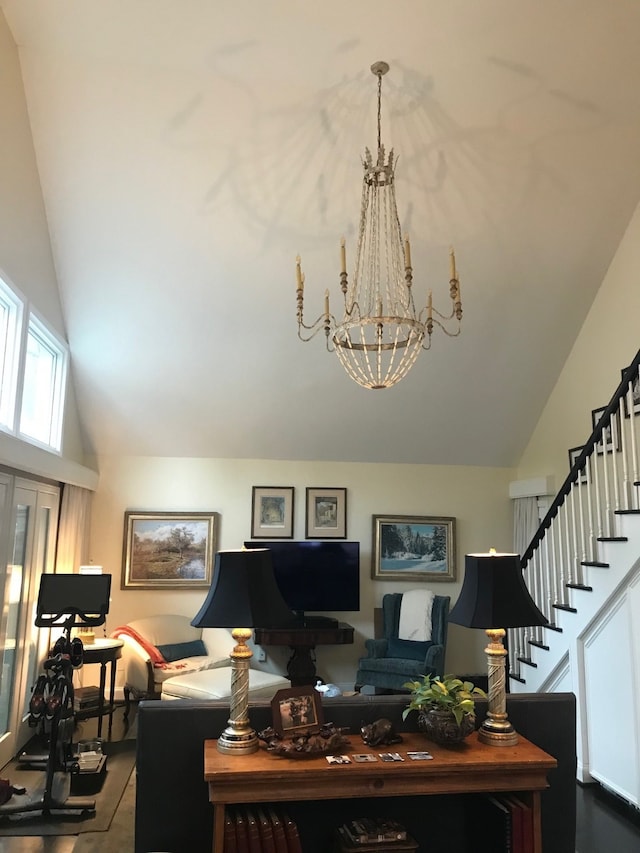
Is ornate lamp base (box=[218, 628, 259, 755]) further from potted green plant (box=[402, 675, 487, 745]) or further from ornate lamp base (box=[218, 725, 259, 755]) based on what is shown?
potted green plant (box=[402, 675, 487, 745])

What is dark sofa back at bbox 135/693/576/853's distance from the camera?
263 cm

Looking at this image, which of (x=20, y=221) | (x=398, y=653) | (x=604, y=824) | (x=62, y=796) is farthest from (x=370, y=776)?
(x=398, y=653)

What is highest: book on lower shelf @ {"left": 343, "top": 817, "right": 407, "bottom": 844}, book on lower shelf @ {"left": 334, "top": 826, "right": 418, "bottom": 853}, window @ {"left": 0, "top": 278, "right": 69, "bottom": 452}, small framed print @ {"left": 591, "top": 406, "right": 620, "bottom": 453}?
window @ {"left": 0, "top": 278, "right": 69, "bottom": 452}

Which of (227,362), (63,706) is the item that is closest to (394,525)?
(227,362)

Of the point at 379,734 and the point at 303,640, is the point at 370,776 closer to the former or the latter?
the point at 379,734

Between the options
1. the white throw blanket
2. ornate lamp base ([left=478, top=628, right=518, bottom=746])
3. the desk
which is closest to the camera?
ornate lamp base ([left=478, top=628, right=518, bottom=746])

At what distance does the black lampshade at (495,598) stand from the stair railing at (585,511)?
143cm

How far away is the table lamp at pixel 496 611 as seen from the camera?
279 cm

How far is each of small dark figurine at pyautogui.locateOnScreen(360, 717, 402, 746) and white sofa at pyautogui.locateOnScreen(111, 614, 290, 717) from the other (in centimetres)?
272

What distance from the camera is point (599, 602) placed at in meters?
4.23

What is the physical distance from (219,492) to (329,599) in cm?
163

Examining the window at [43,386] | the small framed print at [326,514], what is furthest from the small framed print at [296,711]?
the small framed print at [326,514]

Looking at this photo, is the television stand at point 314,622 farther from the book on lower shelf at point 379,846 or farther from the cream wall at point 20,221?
the book on lower shelf at point 379,846

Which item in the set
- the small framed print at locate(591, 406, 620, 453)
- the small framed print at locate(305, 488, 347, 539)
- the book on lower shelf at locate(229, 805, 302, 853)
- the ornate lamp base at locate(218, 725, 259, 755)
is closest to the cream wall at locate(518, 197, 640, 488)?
the small framed print at locate(591, 406, 620, 453)
